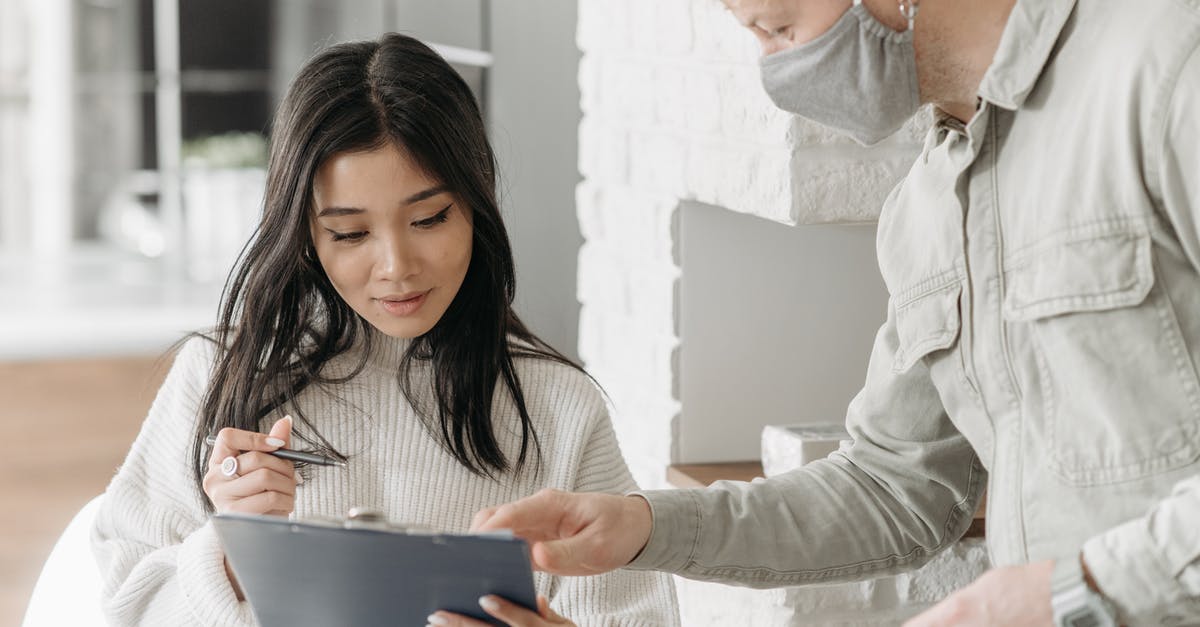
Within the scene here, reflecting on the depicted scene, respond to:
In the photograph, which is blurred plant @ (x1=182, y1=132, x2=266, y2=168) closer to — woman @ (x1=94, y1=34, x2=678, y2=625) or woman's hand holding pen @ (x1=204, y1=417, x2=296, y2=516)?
woman @ (x1=94, y1=34, x2=678, y2=625)

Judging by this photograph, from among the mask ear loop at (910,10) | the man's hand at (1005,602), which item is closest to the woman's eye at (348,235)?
the mask ear loop at (910,10)

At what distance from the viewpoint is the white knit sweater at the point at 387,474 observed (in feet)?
5.62

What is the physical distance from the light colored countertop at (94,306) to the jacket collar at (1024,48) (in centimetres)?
419

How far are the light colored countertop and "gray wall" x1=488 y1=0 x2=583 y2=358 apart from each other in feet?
8.36

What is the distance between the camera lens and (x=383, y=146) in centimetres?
167

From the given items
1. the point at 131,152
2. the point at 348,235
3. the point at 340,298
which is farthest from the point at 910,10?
the point at 131,152

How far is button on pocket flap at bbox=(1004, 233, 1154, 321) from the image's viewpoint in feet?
3.80

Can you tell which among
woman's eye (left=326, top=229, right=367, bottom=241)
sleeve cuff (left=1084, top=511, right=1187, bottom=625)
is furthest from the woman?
sleeve cuff (left=1084, top=511, right=1187, bottom=625)

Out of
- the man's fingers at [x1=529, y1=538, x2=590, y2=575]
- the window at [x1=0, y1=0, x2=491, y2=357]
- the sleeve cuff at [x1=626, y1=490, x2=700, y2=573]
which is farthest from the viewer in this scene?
the window at [x1=0, y1=0, x2=491, y2=357]

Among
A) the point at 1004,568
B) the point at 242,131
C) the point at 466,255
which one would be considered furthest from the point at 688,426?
the point at 242,131

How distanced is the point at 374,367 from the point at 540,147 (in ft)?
3.17

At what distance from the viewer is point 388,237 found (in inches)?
64.4

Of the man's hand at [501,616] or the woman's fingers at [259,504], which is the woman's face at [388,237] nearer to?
the woman's fingers at [259,504]

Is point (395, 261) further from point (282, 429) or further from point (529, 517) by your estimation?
point (529, 517)
